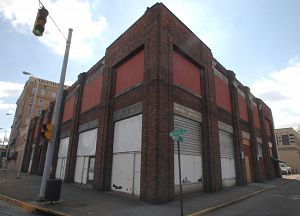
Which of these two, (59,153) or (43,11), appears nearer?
(43,11)

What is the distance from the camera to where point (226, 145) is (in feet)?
65.1

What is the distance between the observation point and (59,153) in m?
25.3

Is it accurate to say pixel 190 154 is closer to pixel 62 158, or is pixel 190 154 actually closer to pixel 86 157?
pixel 86 157

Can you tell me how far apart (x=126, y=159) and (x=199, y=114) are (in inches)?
240

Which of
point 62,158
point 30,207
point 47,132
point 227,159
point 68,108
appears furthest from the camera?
point 68,108

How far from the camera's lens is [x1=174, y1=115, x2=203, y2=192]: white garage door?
13695 millimetres

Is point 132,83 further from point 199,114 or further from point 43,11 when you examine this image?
point 43,11

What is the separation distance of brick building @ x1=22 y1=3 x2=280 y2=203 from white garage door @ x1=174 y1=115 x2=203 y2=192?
0.21 feet

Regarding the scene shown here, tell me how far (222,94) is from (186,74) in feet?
21.6

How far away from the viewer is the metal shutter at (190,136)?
14037 mm

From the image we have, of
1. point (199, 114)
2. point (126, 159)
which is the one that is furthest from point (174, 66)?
point (126, 159)

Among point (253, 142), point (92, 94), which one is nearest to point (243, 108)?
point (253, 142)

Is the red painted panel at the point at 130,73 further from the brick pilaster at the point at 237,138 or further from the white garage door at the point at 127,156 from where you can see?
the brick pilaster at the point at 237,138

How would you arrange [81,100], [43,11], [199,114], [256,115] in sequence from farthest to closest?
[256,115], [81,100], [199,114], [43,11]
